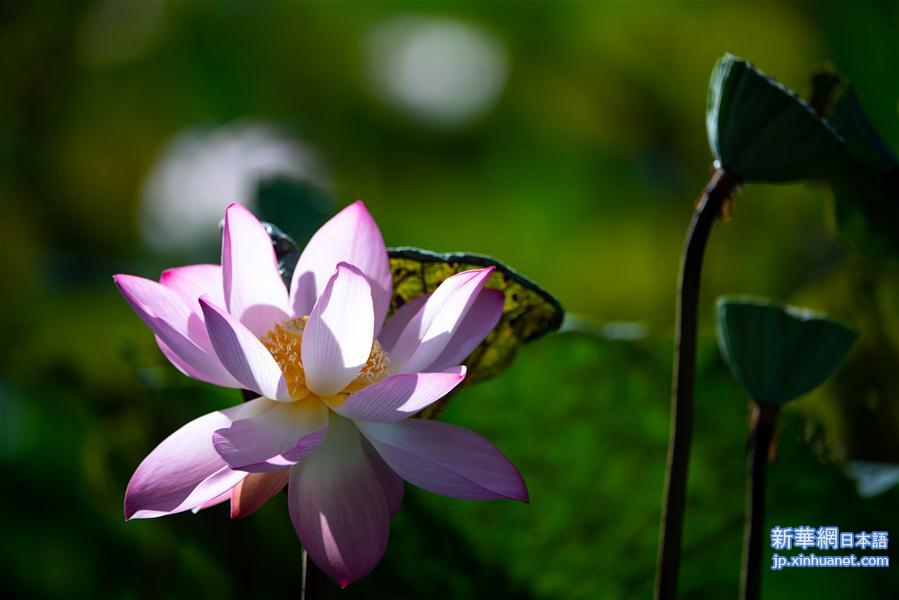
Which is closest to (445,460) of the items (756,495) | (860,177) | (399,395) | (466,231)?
(399,395)

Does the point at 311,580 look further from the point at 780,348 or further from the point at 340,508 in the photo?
the point at 780,348

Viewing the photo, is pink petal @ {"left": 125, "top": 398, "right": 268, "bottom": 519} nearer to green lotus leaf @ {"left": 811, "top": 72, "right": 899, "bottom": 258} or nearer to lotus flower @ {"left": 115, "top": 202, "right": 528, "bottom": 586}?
lotus flower @ {"left": 115, "top": 202, "right": 528, "bottom": 586}

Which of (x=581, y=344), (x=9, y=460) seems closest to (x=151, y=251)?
(x=9, y=460)

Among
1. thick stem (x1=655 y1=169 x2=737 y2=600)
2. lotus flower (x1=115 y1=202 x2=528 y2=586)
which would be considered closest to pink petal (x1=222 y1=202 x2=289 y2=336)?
lotus flower (x1=115 y1=202 x2=528 y2=586)

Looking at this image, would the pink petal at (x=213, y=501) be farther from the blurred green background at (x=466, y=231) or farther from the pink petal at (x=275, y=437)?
the blurred green background at (x=466, y=231)

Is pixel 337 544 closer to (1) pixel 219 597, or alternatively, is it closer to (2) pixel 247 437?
(2) pixel 247 437
